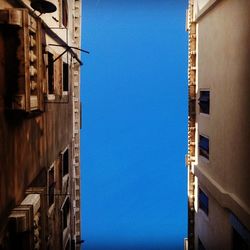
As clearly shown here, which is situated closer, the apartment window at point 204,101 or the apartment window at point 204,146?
the apartment window at point 204,101

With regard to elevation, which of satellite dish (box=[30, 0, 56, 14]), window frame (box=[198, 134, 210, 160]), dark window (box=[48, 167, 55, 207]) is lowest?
dark window (box=[48, 167, 55, 207])

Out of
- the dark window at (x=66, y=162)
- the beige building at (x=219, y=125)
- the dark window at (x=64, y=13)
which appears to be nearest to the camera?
the beige building at (x=219, y=125)

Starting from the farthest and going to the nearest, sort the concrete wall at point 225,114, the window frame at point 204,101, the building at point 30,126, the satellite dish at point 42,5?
1. the window frame at point 204,101
2. the concrete wall at point 225,114
3. the satellite dish at point 42,5
4. the building at point 30,126

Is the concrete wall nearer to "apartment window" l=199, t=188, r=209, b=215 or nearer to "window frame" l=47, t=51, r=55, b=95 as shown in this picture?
"apartment window" l=199, t=188, r=209, b=215

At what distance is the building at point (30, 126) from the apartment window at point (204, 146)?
20.1ft

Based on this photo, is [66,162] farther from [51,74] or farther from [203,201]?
[203,201]

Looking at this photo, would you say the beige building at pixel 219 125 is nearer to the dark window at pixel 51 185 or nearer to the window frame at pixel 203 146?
the window frame at pixel 203 146

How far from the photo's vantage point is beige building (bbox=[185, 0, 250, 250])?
427 inches

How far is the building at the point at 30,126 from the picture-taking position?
25.6 feet

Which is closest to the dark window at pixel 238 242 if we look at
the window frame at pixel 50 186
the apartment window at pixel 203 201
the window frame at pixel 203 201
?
the window frame at pixel 203 201

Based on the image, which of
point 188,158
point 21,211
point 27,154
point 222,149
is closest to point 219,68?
point 222,149

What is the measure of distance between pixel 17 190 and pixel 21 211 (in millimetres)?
656

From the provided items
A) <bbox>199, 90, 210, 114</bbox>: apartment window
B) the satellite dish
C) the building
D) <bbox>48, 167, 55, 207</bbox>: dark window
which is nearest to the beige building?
<bbox>199, 90, 210, 114</bbox>: apartment window

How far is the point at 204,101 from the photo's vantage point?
642 inches
